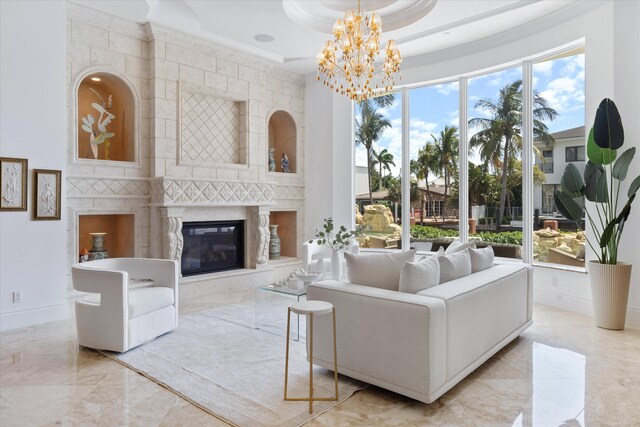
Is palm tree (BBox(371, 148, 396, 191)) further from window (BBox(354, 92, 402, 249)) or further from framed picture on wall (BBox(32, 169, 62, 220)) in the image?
framed picture on wall (BBox(32, 169, 62, 220))

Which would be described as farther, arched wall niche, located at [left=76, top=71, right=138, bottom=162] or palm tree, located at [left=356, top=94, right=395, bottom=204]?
palm tree, located at [left=356, top=94, right=395, bottom=204]

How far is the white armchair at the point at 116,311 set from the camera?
11.7ft

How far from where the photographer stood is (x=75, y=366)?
336 cm

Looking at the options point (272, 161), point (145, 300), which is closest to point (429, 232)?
point (272, 161)

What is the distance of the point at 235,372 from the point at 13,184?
3.14 metres

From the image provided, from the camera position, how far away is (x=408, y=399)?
2.79m

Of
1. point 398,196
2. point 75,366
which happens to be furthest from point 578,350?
point 75,366

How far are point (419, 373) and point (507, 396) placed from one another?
0.74 metres

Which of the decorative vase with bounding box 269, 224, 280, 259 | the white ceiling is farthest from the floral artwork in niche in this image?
the decorative vase with bounding box 269, 224, 280, 259

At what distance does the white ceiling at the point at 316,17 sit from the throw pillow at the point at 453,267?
3.05m

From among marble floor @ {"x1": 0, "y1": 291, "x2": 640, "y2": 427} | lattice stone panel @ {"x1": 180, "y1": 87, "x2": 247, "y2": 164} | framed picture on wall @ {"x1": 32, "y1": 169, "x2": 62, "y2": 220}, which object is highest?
lattice stone panel @ {"x1": 180, "y1": 87, "x2": 247, "y2": 164}

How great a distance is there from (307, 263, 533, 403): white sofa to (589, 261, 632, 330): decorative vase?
1.69m

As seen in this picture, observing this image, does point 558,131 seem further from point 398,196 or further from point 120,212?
point 120,212

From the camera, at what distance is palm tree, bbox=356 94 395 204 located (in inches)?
282
